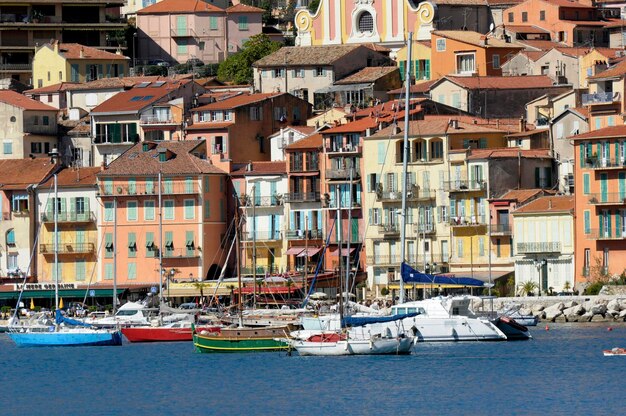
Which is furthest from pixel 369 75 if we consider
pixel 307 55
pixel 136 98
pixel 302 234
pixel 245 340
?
pixel 245 340

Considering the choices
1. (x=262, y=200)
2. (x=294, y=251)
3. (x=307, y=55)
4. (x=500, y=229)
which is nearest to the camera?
(x=500, y=229)

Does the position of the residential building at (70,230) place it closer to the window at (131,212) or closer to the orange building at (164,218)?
the orange building at (164,218)

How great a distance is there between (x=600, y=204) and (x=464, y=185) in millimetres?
8304

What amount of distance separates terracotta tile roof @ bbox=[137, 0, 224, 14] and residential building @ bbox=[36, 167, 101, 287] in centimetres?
3313

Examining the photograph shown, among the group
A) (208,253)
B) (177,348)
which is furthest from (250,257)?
(177,348)

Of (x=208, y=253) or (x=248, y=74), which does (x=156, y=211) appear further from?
(x=248, y=74)

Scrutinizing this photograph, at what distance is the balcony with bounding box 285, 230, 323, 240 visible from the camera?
123 meters

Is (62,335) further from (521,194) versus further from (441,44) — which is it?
(441,44)

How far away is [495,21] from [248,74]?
16.5 meters

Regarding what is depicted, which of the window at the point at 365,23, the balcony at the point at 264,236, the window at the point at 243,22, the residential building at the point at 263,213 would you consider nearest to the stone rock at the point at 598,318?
the residential building at the point at 263,213

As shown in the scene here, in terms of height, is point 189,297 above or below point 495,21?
below

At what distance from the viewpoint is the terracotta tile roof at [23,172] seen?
425 feet

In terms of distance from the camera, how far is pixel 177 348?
331ft

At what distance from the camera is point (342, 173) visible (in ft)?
401
